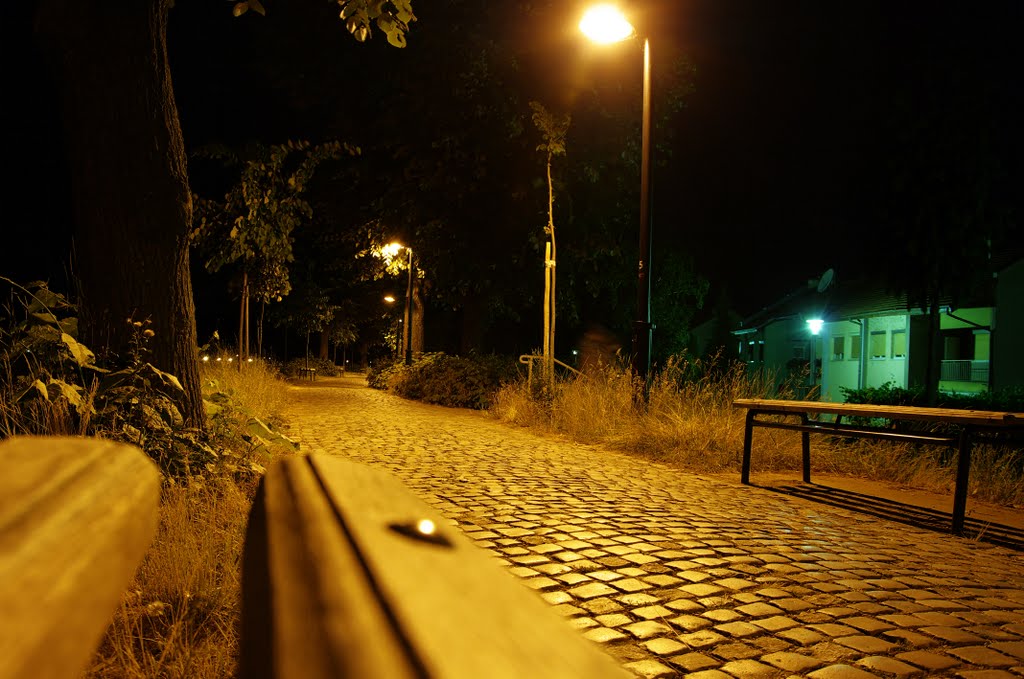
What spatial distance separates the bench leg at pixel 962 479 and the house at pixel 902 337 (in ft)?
49.8

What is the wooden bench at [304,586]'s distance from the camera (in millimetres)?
585

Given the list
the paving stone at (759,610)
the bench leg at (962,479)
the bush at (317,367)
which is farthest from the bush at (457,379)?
the bush at (317,367)

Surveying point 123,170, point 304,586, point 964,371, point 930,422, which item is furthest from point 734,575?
point 964,371

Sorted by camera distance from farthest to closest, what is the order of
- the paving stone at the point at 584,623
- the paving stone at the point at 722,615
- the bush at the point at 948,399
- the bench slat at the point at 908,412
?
the bush at the point at 948,399 → the bench slat at the point at 908,412 → the paving stone at the point at 722,615 → the paving stone at the point at 584,623

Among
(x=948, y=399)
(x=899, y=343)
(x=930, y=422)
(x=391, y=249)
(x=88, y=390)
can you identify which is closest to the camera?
(x=88, y=390)

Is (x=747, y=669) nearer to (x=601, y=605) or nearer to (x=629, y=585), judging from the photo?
(x=601, y=605)

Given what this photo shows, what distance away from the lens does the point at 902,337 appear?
29.7m

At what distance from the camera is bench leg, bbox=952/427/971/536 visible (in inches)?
193

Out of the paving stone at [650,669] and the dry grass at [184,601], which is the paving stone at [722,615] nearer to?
the paving stone at [650,669]

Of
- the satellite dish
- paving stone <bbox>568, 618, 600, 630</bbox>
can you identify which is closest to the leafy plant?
paving stone <bbox>568, 618, 600, 630</bbox>

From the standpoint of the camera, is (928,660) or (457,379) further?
(457,379)

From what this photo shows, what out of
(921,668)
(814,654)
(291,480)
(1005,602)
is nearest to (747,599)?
(814,654)

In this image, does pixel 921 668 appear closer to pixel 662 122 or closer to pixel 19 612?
pixel 19 612

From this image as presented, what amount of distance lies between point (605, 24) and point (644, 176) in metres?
2.31
